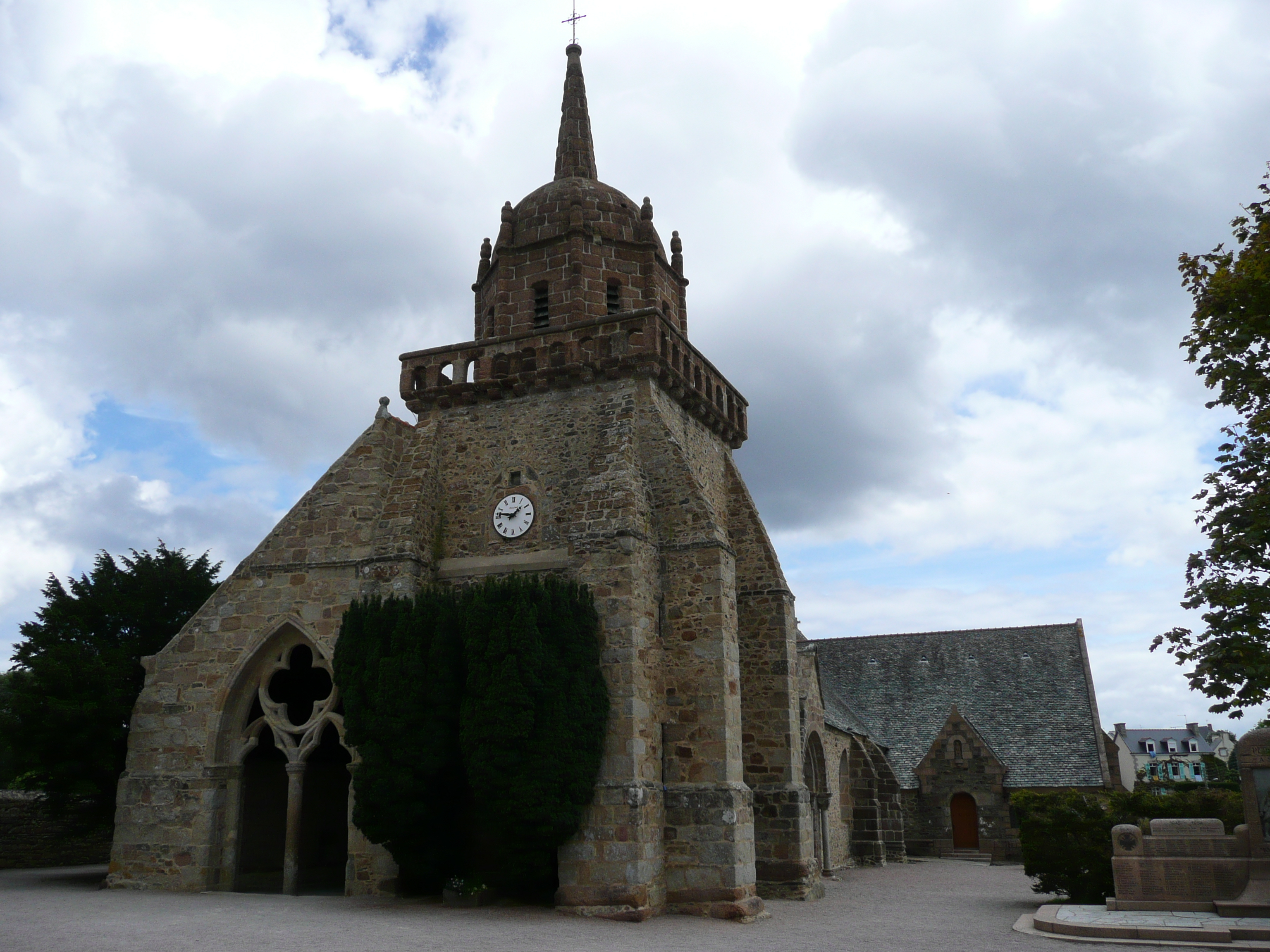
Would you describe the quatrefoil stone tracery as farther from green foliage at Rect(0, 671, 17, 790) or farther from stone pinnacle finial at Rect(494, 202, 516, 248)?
stone pinnacle finial at Rect(494, 202, 516, 248)

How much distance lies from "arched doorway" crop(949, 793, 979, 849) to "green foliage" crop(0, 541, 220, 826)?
2444 centimetres

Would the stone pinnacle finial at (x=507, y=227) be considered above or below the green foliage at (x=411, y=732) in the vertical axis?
above

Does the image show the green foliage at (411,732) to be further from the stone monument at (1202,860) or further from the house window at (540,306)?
the stone monument at (1202,860)

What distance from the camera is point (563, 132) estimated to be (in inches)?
914

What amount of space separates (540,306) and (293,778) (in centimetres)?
1020

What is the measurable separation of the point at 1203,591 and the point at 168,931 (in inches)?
540

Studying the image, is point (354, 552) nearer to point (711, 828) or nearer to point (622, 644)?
point (622, 644)

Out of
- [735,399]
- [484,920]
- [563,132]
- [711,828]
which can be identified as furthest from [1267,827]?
[563,132]

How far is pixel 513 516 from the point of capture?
17844mm

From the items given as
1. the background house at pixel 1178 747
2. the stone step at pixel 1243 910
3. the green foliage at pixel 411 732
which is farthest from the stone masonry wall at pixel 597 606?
the background house at pixel 1178 747

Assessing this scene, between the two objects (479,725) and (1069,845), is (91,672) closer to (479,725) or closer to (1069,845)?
(479,725)

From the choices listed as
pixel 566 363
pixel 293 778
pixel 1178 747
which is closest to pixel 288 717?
pixel 293 778

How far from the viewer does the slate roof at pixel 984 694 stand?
3266cm

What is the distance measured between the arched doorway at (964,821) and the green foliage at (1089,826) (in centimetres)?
1668
